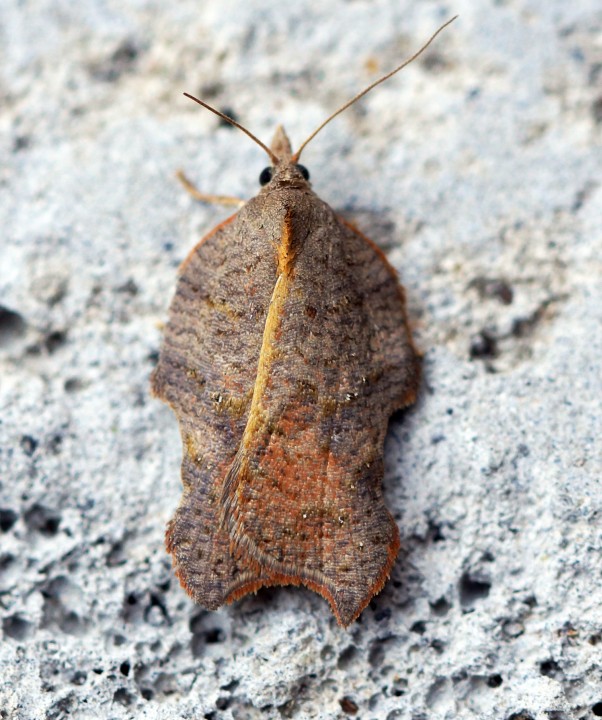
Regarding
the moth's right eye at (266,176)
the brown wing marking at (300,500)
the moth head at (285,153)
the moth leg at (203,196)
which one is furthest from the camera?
the moth leg at (203,196)

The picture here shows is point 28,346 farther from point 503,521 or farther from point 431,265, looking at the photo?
point 503,521

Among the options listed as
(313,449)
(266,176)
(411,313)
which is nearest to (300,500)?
(313,449)

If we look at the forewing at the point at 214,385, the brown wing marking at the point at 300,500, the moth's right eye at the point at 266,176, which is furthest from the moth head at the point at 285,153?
the brown wing marking at the point at 300,500

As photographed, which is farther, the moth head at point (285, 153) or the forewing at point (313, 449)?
the moth head at point (285, 153)

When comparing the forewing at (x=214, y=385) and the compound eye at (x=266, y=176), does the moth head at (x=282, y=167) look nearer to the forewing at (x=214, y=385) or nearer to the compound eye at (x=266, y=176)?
the compound eye at (x=266, y=176)

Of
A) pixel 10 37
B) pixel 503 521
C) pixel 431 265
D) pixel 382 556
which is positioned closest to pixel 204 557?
pixel 382 556

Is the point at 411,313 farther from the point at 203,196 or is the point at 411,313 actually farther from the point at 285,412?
the point at 203,196
